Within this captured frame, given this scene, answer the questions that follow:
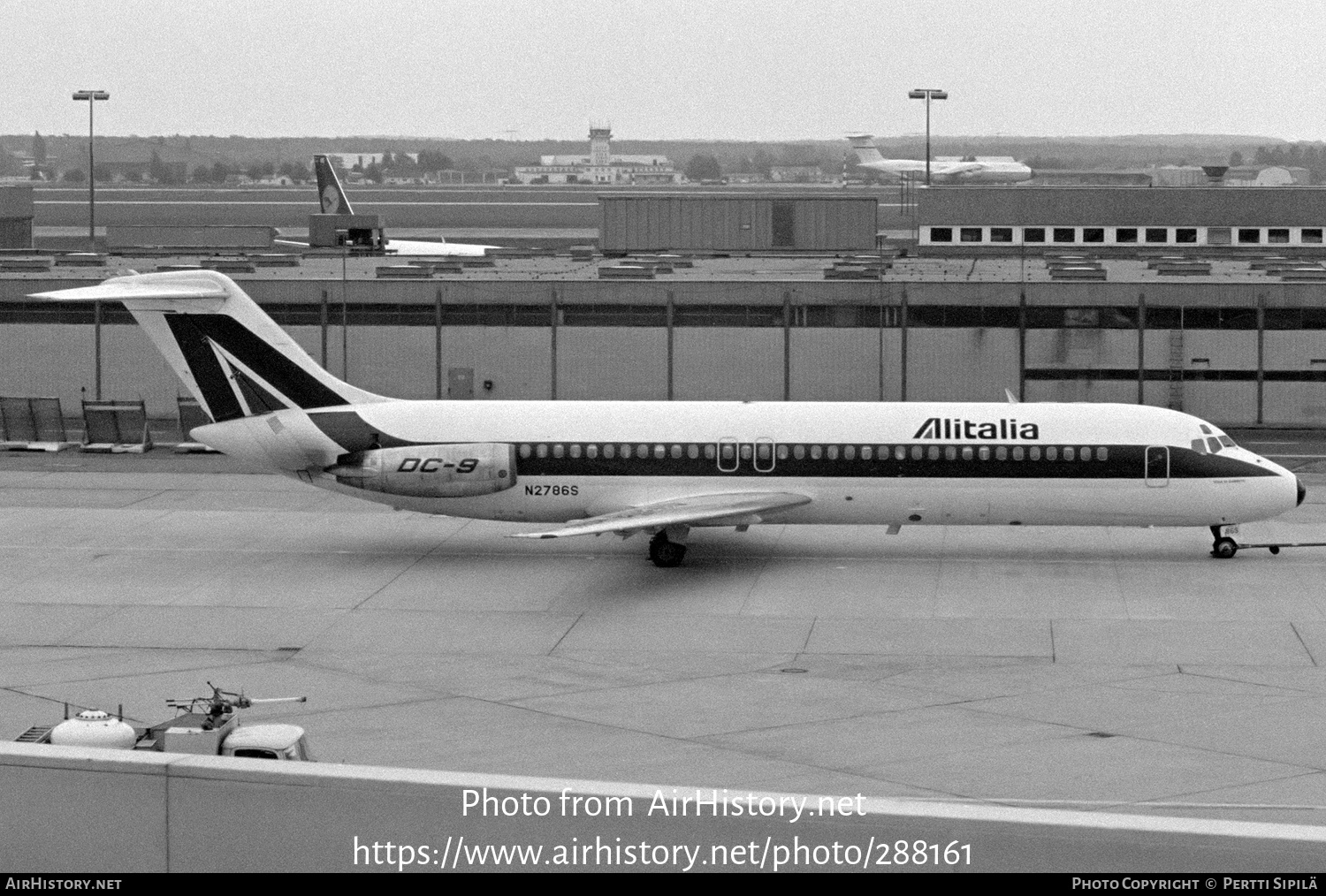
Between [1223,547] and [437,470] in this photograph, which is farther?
[1223,547]

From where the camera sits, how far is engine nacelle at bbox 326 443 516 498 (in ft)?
114

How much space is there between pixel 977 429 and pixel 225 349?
1472cm

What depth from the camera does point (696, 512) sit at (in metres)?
33.6

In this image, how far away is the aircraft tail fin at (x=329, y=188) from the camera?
9962 centimetres

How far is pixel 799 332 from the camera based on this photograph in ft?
174

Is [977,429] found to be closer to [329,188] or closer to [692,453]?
[692,453]

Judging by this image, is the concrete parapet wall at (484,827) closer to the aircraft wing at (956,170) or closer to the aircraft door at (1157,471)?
the aircraft door at (1157,471)

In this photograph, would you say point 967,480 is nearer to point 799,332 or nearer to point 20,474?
point 799,332

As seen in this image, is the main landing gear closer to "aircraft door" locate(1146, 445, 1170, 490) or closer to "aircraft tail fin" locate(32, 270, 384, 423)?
"aircraft door" locate(1146, 445, 1170, 490)

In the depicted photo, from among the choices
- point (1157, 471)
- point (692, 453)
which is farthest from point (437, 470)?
point (1157, 471)

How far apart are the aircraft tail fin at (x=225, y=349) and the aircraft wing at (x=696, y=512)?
19.5 feet

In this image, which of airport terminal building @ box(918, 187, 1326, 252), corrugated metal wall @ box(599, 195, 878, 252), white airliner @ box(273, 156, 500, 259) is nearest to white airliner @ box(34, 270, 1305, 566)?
corrugated metal wall @ box(599, 195, 878, 252)

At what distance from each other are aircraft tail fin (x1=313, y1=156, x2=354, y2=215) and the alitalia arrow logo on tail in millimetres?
69018
